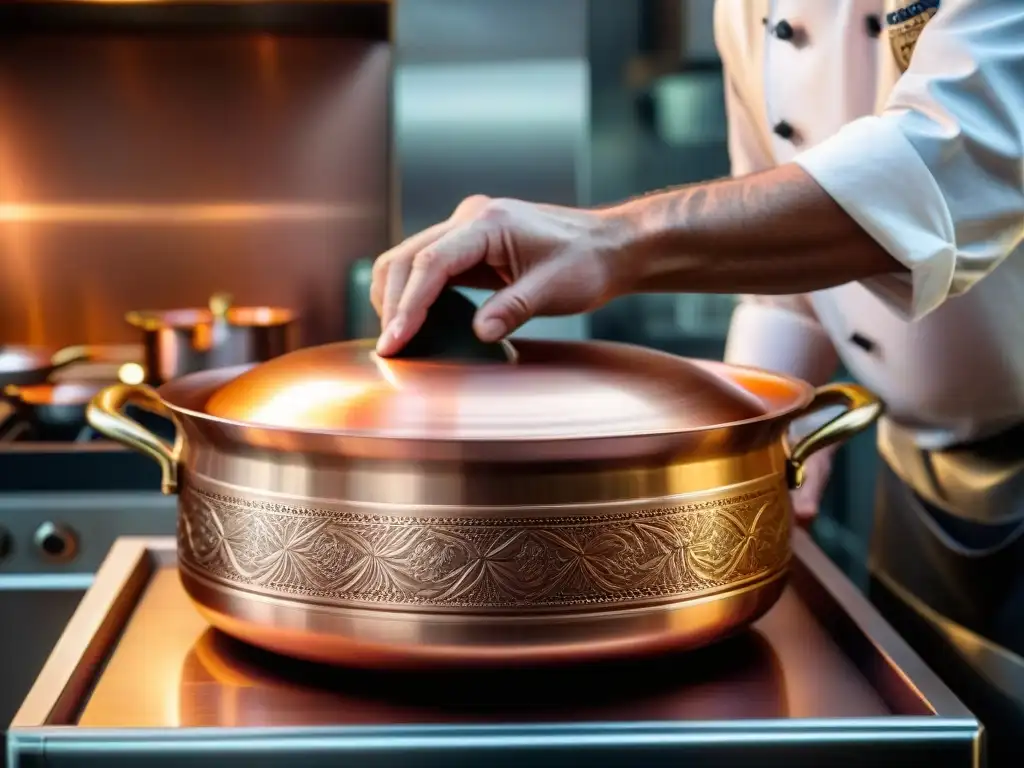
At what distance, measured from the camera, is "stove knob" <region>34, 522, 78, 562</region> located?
1.50 meters

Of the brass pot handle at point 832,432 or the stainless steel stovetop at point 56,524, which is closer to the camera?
the brass pot handle at point 832,432

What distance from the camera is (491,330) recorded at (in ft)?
2.18

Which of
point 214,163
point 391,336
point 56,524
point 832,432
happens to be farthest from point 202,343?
point 832,432

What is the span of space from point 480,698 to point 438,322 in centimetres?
22

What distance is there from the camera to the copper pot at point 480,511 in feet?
1.86

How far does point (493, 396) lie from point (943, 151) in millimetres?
342

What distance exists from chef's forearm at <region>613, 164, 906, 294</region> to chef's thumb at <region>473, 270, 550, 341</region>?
8 cm

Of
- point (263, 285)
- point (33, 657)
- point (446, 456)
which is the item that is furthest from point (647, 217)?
point (263, 285)

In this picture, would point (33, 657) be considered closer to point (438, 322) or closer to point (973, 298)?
point (438, 322)

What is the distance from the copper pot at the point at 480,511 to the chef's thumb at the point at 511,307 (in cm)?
2

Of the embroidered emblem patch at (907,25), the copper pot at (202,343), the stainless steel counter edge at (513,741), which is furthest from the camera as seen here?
the copper pot at (202,343)

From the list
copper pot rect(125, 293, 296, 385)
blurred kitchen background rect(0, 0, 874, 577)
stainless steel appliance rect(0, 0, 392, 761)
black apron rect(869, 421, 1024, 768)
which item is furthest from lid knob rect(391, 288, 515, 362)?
stainless steel appliance rect(0, 0, 392, 761)

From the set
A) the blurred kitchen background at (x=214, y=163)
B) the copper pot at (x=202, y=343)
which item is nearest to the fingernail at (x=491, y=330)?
the copper pot at (x=202, y=343)

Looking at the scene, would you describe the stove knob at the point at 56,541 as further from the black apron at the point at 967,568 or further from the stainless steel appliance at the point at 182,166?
the black apron at the point at 967,568
